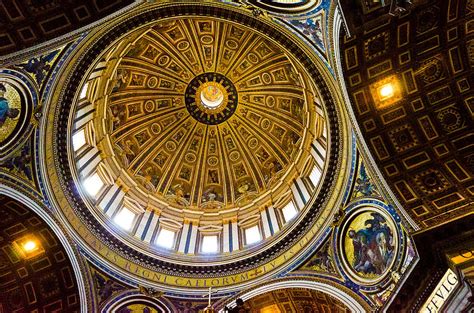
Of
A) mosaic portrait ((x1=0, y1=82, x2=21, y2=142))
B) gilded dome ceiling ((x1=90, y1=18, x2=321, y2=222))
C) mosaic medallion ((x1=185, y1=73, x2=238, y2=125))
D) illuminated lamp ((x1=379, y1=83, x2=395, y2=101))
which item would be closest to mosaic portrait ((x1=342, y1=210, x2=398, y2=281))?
illuminated lamp ((x1=379, y1=83, x2=395, y2=101))

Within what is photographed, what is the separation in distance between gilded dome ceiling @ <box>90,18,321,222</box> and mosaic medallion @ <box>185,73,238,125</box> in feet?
0.19

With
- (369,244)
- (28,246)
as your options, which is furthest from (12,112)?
(369,244)

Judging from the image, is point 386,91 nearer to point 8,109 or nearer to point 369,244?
point 369,244

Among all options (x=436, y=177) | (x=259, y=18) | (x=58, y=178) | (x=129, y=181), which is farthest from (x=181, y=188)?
(x=436, y=177)

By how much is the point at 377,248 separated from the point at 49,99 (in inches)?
482

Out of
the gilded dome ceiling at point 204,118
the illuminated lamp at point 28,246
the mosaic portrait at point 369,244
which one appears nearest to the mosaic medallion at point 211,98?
the gilded dome ceiling at point 204,118

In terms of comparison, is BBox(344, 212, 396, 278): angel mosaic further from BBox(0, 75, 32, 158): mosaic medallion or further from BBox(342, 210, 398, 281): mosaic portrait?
BBox(0, 75, 32, 158): mosaic medallion

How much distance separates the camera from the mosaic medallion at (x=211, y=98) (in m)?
Answer: 26.2

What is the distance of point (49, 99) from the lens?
50.9 feet

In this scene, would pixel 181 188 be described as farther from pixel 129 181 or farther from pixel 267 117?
pixel 267 117

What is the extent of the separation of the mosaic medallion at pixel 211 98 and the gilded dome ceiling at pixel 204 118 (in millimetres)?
59

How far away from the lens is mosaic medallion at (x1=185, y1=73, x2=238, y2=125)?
26.2 m

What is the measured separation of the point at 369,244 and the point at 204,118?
1440 cm

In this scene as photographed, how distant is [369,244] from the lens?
1548 centimetres
